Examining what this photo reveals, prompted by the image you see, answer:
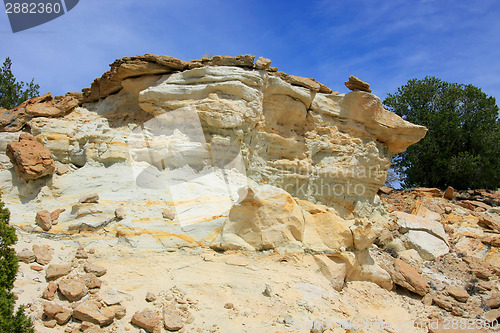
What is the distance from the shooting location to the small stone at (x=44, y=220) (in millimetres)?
5738

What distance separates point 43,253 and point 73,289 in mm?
898

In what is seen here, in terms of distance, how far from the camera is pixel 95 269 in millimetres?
4812

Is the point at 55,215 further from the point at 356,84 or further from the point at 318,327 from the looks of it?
the point at 356,84

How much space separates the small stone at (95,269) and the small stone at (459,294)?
6.70m

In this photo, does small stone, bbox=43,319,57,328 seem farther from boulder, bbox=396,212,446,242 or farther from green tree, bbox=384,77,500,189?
green tree, bbox=384,77,500,189

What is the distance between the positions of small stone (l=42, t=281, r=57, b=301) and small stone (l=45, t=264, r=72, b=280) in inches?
6.1

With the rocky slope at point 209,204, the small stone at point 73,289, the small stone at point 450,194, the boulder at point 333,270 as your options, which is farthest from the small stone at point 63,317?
the small stone at point 450,194

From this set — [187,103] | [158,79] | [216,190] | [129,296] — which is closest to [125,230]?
[129,296]

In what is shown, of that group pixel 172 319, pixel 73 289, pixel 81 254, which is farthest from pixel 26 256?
pixel 172 319

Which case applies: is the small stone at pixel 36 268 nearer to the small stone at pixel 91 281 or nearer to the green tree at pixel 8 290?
the small stone at pixel 91 281

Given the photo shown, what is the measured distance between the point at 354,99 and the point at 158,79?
4688mm

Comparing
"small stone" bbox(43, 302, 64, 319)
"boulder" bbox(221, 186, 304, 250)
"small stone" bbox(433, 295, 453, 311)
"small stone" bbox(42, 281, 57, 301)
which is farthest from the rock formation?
"small stone" bbox(43, 302, 64, 319)

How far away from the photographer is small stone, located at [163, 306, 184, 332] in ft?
14.0

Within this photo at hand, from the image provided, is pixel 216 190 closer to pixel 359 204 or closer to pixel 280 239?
pixel 280 239
